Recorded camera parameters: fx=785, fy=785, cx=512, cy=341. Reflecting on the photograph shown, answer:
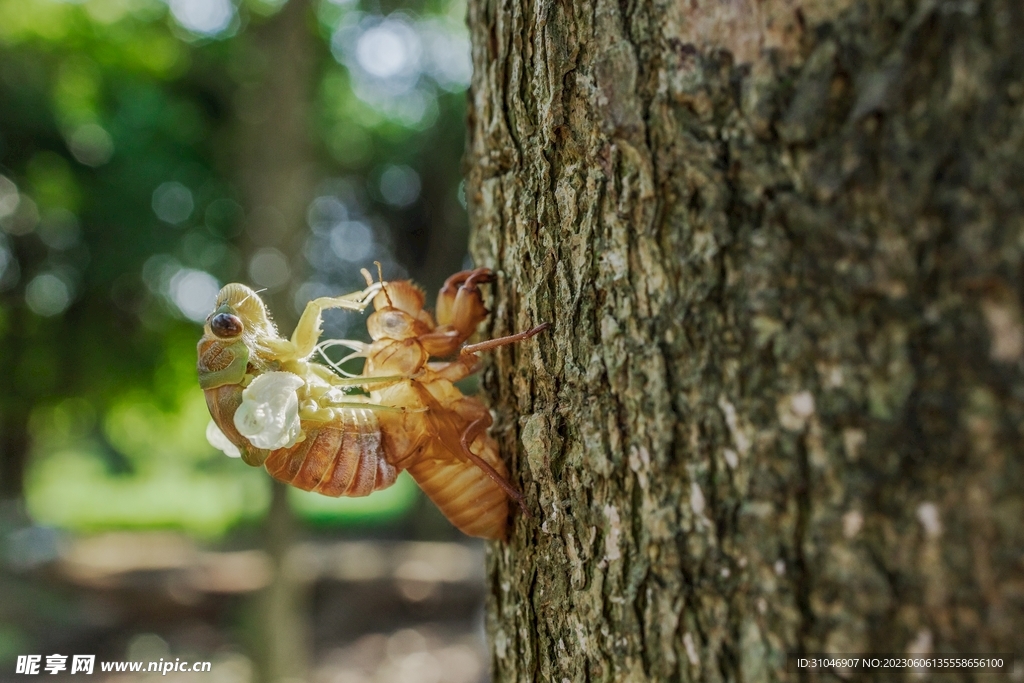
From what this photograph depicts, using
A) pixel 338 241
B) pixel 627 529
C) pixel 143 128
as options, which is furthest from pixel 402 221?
pixel 627 529

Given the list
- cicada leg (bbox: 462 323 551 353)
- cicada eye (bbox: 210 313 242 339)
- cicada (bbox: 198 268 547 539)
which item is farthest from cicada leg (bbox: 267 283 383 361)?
cicada leg (bbox: 462 323 551 353)

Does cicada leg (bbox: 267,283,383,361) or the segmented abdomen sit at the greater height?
cicada leg (bbox: 267,283,383,361)

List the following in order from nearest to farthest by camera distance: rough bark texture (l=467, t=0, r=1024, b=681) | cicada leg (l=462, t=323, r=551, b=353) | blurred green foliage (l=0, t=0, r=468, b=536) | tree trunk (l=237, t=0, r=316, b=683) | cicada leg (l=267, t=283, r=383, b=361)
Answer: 1. rough bark texture (l=467, t=0, r=1024, b=681)
2. cicada leg (l=462, t=323, r=551, b=353)
3. cicada leg (l=267, t=283, r=383, b=361)
4. tree trunk (l=237, t=0, r=316, b=683)
5. blurred green foliage (l=0, t=0, r=468, b=536)

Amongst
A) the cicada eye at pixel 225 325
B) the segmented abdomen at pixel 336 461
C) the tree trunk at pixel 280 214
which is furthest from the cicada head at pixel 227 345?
the tree trunk at pixel 280 214

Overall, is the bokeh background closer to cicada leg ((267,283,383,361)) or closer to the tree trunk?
the tree trunk

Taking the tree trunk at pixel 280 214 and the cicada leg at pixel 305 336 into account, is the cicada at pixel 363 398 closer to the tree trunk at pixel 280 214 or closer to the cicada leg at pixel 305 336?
the cicada leg at pixel 305 336

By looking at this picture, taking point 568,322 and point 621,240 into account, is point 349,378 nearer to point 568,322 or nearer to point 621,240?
point 568,322

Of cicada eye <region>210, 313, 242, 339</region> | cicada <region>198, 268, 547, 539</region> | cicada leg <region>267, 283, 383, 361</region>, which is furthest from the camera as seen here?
cicada leg <region>267, 283, 383, 361</region>
